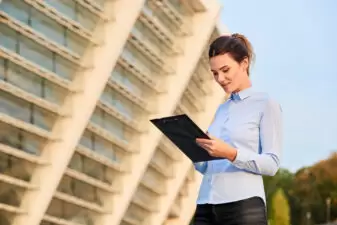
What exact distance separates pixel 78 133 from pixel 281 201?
51.9 meters

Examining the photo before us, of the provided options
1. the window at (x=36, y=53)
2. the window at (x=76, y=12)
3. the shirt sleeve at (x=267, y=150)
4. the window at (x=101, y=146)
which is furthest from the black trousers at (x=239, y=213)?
the window at (x=101, y=146)

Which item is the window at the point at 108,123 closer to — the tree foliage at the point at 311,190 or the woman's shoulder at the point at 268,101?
the woman's shoulder at the point at 268,101

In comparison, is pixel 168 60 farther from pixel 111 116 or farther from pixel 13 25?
pixel 13 25

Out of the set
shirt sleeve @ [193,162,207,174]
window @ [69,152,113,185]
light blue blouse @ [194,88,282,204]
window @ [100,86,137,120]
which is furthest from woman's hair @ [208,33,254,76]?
window @ [100,86,137,120]

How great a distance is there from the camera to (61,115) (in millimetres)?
25594

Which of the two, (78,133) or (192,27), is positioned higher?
(192,27)

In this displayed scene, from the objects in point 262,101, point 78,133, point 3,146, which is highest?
point 78,133

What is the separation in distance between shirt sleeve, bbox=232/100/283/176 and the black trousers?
17cm

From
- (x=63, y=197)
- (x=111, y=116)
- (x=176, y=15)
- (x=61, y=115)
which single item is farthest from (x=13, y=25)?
(x=176, y=15)

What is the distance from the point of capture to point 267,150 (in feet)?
15.4

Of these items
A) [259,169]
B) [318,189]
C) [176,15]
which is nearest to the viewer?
[259,169]

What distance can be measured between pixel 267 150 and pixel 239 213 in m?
0.36

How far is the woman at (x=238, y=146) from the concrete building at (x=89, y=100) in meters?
17.5

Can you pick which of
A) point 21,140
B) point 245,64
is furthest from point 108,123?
point 245,64
